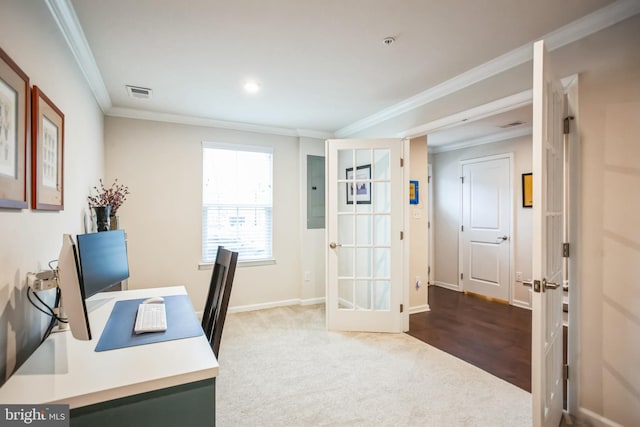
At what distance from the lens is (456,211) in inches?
211

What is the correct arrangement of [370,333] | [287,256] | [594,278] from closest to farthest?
[594,278] → [370,333] → [287,256]

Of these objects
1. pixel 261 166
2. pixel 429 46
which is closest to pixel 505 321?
pixel 429 46

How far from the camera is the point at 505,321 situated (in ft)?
12.5

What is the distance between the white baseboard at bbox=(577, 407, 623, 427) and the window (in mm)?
3343

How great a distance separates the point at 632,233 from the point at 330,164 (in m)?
2.46

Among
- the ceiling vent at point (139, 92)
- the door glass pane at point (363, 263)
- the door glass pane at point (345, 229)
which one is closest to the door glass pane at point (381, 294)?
the door glass pane at point (363, 263)

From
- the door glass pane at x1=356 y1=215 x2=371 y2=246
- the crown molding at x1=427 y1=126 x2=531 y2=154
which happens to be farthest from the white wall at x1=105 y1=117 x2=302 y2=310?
A: the crown molding at x1=427 y1=126 x2=531 y2=154

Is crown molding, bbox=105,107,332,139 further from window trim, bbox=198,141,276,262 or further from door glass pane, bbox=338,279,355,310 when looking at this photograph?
door glass pane, bbox=338,279,355,310

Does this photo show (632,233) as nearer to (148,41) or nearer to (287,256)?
(148,41)

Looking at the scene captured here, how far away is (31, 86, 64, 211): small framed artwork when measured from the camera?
56.5 inches

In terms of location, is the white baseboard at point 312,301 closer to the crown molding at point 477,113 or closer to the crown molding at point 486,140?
the crown molding at point 477,113

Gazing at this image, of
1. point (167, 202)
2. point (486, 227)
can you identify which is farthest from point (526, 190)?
point (167, 202)

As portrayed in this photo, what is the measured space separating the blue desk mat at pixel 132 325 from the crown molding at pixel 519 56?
2.65m

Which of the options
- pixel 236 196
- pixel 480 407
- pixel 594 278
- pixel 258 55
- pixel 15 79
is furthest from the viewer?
pixel 236 196
